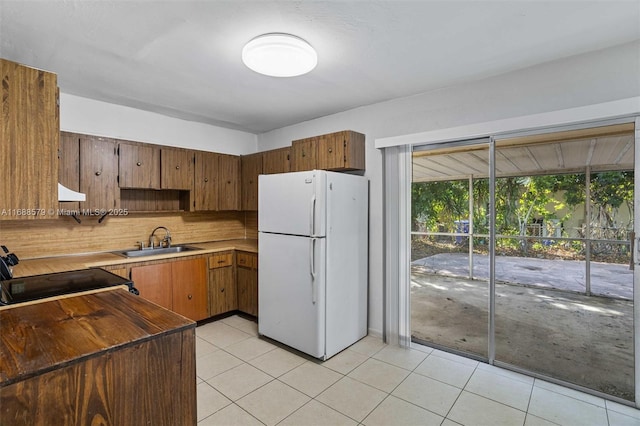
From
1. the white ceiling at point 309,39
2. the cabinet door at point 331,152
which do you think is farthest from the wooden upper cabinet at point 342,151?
the white ceiling at point 309,39

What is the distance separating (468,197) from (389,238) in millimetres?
2586

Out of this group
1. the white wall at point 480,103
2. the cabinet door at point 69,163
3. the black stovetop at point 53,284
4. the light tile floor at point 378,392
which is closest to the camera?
the black stovetop at point 53,284

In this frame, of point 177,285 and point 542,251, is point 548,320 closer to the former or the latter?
point 542,251

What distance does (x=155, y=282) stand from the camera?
315 cm

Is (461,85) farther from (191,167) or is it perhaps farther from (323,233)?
(191,167)

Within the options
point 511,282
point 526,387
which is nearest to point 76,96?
point 526,387

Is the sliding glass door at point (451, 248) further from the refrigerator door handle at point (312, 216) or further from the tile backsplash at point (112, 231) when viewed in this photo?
the tile backsplash at point (112, 231)

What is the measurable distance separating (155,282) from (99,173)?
1.23 meters

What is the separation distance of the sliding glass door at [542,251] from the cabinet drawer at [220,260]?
2171 mm

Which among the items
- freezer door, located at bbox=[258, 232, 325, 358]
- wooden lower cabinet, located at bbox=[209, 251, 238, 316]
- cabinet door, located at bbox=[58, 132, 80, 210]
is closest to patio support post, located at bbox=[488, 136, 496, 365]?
freezer door, located at bbox=[258, 232, 325, 358]

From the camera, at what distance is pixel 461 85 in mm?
2746

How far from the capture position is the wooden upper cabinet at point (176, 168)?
140 inches

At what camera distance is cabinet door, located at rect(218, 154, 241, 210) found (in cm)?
409

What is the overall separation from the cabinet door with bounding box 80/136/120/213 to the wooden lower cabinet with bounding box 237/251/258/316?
1.47 metres
